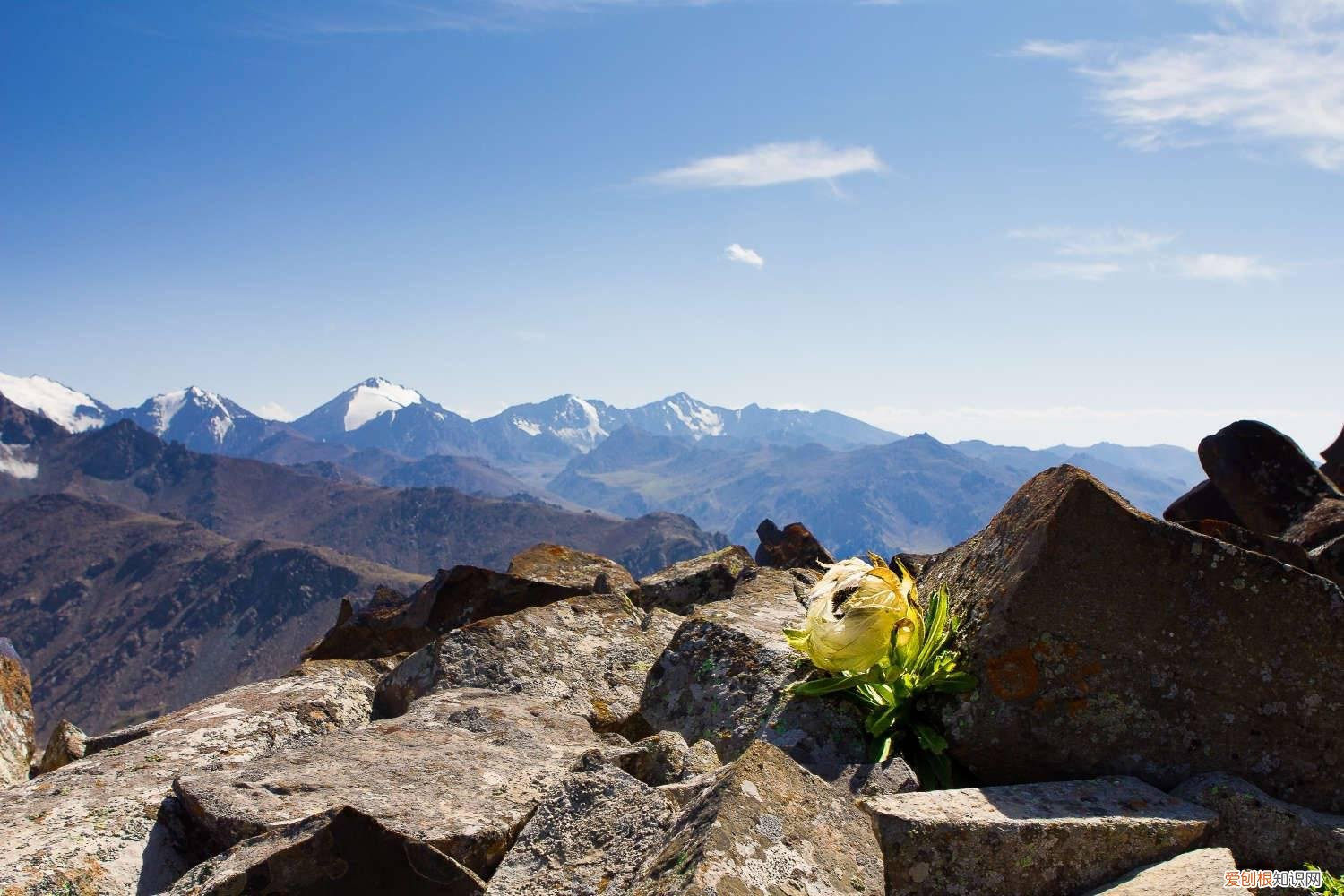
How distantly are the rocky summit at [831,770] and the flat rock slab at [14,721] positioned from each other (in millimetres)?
1008

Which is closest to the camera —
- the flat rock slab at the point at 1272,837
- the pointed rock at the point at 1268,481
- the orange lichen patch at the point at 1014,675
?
the flat rock slab at the point at 1272,837

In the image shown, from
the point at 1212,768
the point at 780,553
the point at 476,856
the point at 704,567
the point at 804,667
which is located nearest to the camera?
the point at 476,856

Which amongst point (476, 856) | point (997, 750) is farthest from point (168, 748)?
point (997, 750)

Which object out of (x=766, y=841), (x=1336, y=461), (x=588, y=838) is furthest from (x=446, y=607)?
(x=1336, y=461)

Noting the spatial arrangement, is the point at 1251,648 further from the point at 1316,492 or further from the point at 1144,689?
the point at 1316,492

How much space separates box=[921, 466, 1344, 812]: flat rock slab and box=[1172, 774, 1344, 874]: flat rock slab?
1.55 ft

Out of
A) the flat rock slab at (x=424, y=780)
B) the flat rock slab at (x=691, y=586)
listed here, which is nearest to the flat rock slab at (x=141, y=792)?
the flat rock slab at (x=424, y=780)

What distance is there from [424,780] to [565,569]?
7.28 metres

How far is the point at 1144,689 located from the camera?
18.8ft

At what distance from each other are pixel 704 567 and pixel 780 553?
300 centimetres

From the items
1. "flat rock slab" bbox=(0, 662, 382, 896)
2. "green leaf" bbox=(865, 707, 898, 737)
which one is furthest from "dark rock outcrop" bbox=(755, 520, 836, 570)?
"green leaf" bbox=(865, 707, 898, 737)

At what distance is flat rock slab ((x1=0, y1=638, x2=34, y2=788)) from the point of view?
8.32m

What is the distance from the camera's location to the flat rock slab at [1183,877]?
4230 mm

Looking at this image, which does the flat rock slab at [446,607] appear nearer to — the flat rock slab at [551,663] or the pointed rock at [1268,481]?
the flat rock slab at [551,663]
